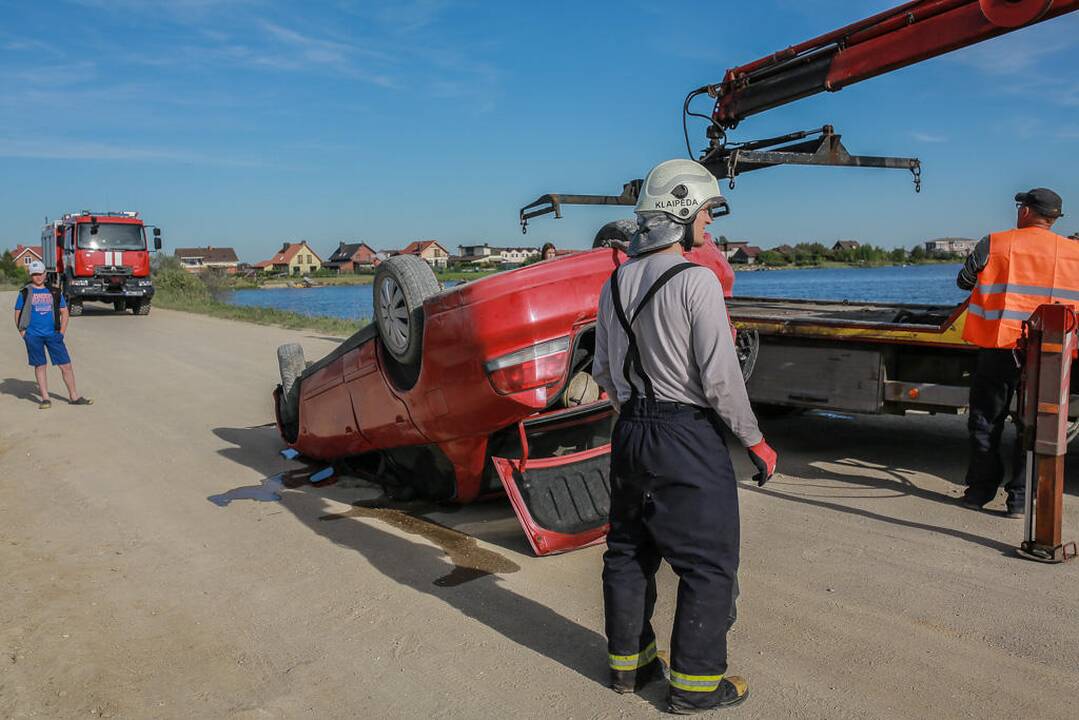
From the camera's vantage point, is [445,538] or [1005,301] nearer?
[445,538]

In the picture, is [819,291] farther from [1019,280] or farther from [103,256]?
[1019,280]

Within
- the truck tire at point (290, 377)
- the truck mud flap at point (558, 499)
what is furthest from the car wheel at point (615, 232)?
the truck tire at point (290, 377)

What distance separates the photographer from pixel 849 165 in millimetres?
7684

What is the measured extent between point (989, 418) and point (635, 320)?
3.32 metres

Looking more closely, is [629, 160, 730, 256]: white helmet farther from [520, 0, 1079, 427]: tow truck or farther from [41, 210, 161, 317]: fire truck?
[41, 210, 161, 317]: fire truck

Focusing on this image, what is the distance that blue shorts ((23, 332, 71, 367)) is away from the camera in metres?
10.1

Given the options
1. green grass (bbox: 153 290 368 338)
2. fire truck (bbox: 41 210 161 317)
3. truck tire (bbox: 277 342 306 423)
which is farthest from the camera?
fire truck (bbox: 41 210 161 317)

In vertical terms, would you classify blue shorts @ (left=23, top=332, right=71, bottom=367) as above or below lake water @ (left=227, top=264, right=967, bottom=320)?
above

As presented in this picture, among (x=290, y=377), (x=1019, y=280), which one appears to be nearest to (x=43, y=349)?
(x=290, y=377)

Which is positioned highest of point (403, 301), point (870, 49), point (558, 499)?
point (870, 49)

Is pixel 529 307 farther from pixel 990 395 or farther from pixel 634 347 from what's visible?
pixel 990 395

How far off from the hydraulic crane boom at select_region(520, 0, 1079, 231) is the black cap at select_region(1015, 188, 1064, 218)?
4.88 ft

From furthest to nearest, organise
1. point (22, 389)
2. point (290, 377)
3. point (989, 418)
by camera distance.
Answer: point (22, 389)
point (290, 377)
point (989, 418)

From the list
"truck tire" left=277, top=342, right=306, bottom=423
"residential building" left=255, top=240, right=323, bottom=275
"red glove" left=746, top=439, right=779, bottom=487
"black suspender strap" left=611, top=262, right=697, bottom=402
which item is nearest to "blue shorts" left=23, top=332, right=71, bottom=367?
"truck tire" left=277, top=342, right=306, bottom=423
